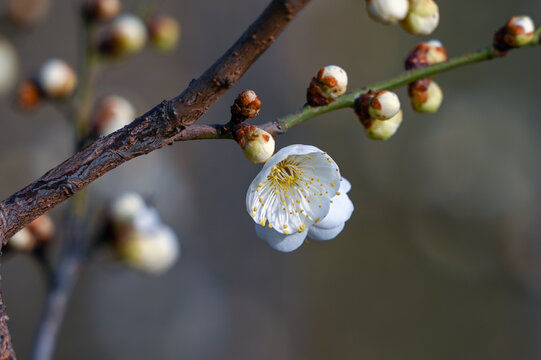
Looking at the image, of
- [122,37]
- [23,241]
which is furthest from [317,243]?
[23,241]

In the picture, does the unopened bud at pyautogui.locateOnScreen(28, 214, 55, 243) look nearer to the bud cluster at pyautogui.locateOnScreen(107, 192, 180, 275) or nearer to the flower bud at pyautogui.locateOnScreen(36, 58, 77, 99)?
the bud cluster at pyautogui.locateOnScreen(107, 192, 180, 275)

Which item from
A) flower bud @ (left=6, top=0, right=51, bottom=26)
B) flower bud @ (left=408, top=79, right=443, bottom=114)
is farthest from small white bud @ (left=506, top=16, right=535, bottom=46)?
flower bud @ (left=6, top=0, right=51, bottom=26)

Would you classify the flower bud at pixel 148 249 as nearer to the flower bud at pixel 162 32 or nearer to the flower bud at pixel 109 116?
the flower bud at pixel 109 116

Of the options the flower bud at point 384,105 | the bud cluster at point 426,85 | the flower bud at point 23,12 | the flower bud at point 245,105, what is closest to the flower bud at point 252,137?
the flower bud at point 245,105

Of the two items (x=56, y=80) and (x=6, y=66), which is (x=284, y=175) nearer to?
(x=56, y=80)

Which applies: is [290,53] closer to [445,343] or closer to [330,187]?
[445,343]
